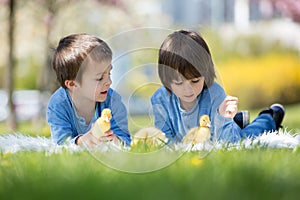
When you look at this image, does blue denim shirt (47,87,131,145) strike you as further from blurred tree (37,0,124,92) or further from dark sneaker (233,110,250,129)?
blurred tree (37,0,124,92)

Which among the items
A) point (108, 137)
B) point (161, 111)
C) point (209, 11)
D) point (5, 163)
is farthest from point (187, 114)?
point (209, 11)

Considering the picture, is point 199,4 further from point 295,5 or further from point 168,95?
point 168,95

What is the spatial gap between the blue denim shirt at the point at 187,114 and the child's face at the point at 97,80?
0.73ft

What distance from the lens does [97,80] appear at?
254 centimetres

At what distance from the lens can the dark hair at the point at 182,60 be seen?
2.47 m

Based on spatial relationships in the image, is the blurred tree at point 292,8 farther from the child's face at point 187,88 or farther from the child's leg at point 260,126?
the child's face at point 187,88

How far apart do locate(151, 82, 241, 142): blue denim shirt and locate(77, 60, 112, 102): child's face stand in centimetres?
22

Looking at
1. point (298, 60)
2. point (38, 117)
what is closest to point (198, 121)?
point (38, 117)

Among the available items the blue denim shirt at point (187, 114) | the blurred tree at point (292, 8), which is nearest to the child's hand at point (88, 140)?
the blue denim shirt at point (187, 114)

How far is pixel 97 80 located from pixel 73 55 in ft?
0.94

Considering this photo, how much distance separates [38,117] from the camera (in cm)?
771

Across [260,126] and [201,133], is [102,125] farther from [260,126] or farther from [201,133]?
[260,126]

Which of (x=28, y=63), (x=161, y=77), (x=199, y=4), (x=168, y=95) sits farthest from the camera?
(x=199, y=4)

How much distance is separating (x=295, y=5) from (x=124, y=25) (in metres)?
2.36
